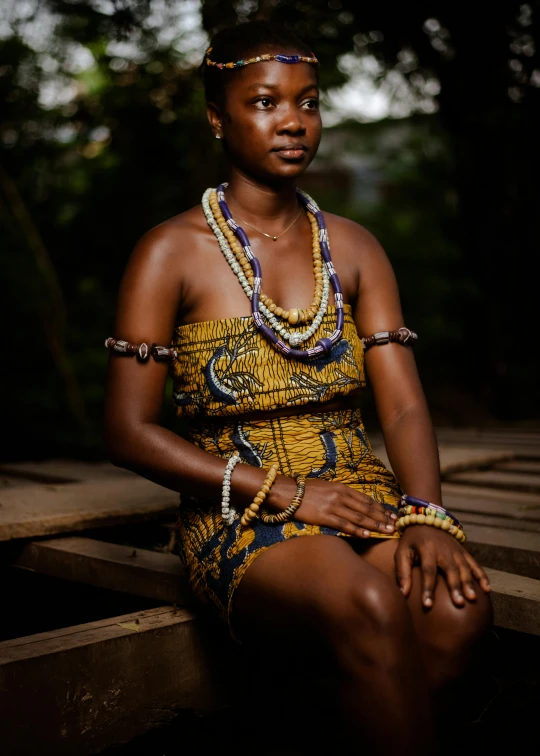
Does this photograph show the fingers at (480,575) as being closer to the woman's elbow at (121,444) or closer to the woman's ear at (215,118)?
the woman's elbow at (121,444)

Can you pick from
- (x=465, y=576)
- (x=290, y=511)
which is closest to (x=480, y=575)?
(x=465, y=576)

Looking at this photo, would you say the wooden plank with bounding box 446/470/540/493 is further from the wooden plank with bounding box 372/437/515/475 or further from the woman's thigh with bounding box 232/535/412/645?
the woman's thigh with bounding box 232/535/412/645

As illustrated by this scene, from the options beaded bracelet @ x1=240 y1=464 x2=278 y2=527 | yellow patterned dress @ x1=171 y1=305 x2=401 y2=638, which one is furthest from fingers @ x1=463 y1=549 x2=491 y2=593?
beaded bracelet @ x1=240 y1=464 x2=278 y2=527

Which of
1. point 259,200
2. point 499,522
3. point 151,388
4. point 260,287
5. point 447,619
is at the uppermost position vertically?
point 259,200

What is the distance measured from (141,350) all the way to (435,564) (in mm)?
775

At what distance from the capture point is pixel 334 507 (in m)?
1.68

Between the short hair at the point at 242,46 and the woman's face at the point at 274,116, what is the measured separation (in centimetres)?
4

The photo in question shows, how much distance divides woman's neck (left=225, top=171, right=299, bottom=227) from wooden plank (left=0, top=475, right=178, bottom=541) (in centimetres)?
110

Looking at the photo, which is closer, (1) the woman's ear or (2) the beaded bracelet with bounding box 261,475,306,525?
(2) the beaded bracelet with bounding box 261,475,306,525

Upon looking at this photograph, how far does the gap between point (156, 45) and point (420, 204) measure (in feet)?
13.5

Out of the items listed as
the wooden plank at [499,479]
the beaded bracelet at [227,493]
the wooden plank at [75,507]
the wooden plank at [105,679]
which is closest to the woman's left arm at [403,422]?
the beaded bracelet at [227,493]

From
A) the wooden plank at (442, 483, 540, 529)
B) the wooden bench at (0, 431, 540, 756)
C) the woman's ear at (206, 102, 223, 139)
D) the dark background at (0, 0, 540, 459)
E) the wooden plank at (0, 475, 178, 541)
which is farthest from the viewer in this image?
the dark background at (0, 0, 540, 459)

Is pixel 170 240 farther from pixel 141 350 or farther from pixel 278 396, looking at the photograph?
pixel 278 396

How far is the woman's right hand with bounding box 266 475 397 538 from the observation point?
1.67 metres
